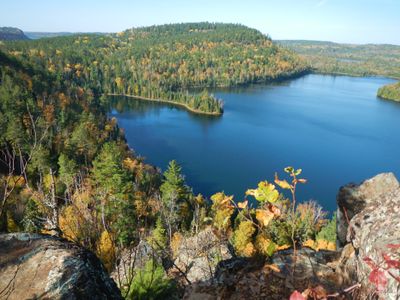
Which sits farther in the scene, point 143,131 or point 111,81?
point 111,81

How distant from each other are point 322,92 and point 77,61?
105674 millimetres

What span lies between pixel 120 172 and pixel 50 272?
2527 cm

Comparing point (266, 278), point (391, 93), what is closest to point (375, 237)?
point (266, 278)

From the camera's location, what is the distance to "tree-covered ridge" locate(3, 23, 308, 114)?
4359 inches

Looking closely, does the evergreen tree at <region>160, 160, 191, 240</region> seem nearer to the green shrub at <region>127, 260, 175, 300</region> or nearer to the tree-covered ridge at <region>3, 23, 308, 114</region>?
the green shrub at <region>127, 260, 175, 300</region>

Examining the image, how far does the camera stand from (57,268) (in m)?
3.35

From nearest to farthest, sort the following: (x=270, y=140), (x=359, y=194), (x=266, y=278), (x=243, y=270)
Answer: (x=266, y=278) < (x=243, y=270) < (x=359, y=194) < (x=270, y=140)

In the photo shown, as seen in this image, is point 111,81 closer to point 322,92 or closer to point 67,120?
point 67,120

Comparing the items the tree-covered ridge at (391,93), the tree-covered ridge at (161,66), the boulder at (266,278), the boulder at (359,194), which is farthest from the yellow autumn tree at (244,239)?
the tree-covered ridge at (391,93)

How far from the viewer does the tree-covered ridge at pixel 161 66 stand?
4359 inches

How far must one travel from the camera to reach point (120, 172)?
2795 centimetres

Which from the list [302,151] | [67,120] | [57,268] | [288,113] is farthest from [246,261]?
[288,113]

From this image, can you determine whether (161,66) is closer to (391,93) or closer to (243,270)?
(391,93)

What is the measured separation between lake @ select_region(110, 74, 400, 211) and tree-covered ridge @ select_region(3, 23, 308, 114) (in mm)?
13158
